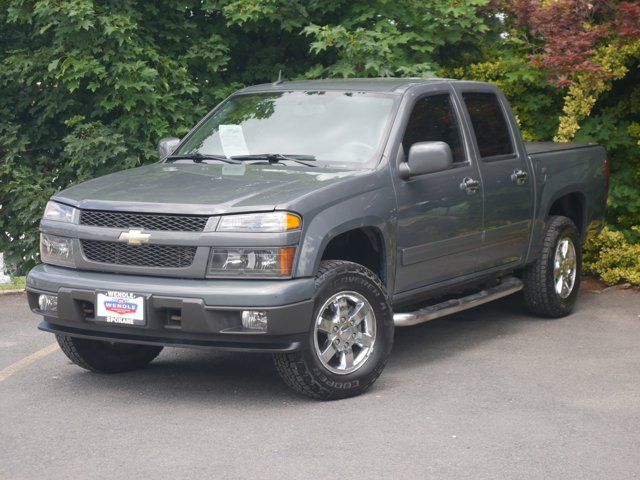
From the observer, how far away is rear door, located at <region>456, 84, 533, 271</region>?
8.13 m

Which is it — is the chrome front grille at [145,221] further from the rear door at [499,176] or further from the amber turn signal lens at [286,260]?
the rear door at [499,176]

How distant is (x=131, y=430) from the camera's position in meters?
6.04

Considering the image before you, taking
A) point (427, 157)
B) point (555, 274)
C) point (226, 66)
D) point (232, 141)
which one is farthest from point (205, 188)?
point (226, 66)

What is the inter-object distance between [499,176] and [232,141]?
1.97 metres

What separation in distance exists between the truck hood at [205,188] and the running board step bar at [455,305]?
970mm

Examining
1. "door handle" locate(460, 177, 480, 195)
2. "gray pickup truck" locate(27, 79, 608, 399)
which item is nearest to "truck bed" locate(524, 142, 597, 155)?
"gray pickup truck" locate(27, 79, 608, 399)

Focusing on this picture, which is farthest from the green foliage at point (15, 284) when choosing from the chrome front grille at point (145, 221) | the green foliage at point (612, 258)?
the green foliage at point (612, 258)

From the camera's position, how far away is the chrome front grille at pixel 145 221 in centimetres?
635

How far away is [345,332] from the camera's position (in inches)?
263

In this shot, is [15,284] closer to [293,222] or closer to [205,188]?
[205,188]

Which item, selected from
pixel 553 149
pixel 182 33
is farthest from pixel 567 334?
pixel 182 33

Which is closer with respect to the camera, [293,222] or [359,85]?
[293,222]

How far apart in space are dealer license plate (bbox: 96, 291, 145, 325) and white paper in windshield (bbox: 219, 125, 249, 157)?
5.19 ft

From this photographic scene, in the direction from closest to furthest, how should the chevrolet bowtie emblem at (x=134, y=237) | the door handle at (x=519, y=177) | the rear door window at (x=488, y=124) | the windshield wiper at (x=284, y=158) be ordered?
the chevrolet bowtie emblem at (x=134, y=237) < the windshield wiper at (x=284, y=158) < the rear door window at (x=488, y=124) < the door handle at (x=519, y=177)
